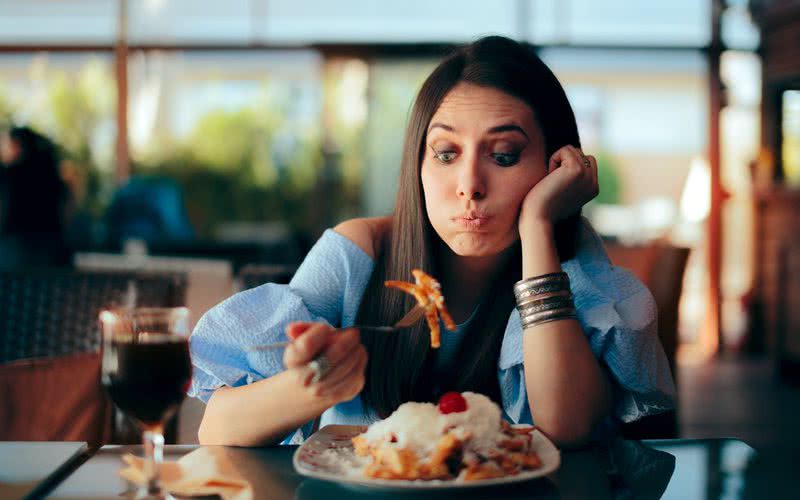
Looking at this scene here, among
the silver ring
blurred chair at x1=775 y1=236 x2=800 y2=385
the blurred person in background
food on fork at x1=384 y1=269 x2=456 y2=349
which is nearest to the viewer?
the silver ring

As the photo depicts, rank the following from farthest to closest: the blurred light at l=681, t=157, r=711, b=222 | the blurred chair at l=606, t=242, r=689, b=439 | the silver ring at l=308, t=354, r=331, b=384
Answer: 1. the blurred light at l=681, t=157, r=711, b=222
2. the blurred chair at l=606, t=242, r=689, b=439
3. the silver ring at l=308, t=354, r=331, b=384

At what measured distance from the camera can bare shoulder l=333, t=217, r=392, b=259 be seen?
4.83 ft

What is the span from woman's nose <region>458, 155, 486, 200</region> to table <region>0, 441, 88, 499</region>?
63 cm

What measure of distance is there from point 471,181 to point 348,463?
475mm

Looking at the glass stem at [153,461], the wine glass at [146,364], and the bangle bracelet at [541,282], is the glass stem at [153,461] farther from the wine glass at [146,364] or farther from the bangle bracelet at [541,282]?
the bangle bracelet at [541,282]

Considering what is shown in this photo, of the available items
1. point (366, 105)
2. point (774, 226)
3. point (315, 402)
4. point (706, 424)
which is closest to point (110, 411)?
point (315, 402)

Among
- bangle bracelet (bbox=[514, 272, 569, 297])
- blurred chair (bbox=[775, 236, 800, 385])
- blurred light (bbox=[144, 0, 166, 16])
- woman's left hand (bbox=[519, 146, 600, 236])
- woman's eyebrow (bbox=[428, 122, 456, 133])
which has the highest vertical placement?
blurred light (bbox=[144, 0, 166, 16])

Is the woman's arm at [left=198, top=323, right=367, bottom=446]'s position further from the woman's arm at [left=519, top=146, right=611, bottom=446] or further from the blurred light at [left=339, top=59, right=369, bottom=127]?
the blurred light at [left=339, top=59, right=369, bottom=127]

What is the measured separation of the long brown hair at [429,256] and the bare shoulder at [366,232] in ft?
0.10

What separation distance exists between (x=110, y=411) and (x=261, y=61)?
6679 mm

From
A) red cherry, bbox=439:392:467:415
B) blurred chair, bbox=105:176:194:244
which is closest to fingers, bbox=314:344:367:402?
red cherry, bbox=439:392:467:415

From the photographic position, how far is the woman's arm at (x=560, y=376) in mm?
1276

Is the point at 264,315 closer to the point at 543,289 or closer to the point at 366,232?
the point at 366,232

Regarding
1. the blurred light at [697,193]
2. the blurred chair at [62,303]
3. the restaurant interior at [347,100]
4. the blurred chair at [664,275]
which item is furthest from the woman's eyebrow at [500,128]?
the blurred light at [697,193]
